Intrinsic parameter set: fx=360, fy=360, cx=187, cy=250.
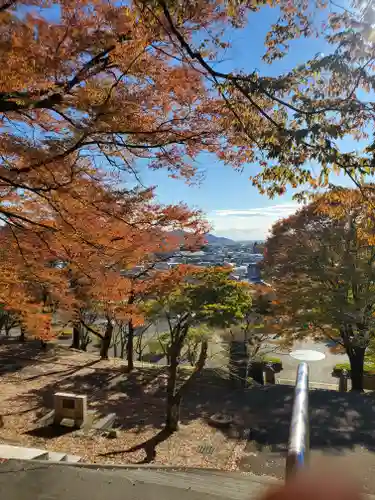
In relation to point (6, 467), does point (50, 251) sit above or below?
above

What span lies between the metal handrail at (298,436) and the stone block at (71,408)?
882 cm

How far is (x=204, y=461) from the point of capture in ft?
26.1

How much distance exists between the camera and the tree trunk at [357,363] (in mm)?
13641

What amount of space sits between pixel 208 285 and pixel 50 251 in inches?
247

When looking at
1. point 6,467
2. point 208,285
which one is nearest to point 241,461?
point 208,285

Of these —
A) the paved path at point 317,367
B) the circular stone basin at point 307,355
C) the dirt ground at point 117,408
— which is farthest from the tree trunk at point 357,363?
the circular stone basin at point 307,355

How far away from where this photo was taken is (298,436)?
150 cm

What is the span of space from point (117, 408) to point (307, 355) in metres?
14.9

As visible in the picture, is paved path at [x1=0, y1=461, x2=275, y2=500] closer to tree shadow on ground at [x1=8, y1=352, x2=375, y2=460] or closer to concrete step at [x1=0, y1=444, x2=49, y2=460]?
concrete step at [x1=0, y1=444, x2=49, y2=460]

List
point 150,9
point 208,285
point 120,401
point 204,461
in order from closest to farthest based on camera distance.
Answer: point 150,9, point 204,461, point 208,285, point 120,401

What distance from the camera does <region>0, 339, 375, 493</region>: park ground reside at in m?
7.98

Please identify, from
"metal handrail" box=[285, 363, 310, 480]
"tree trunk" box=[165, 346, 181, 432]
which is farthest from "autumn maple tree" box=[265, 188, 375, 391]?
"metal handrail" box=[285, 363, 310, 480]

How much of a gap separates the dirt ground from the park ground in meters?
0.02

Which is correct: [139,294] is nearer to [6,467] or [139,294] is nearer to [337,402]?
[337,402]
